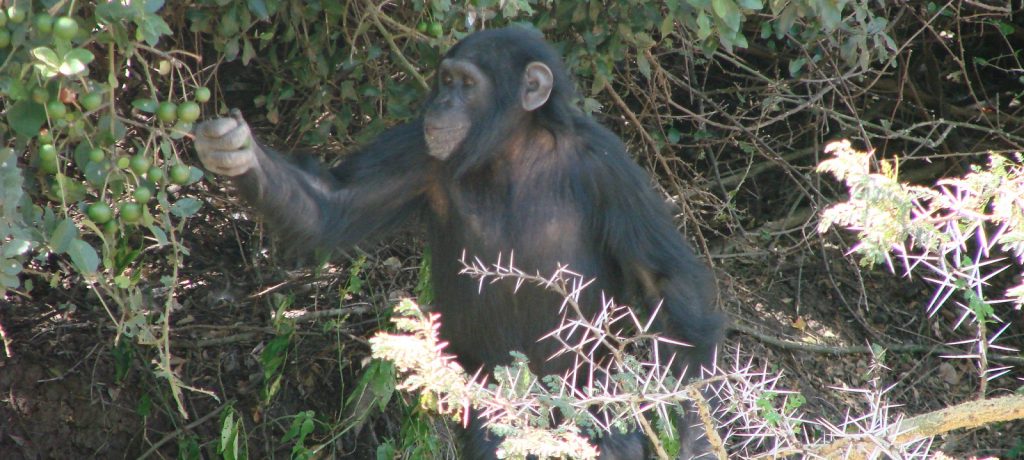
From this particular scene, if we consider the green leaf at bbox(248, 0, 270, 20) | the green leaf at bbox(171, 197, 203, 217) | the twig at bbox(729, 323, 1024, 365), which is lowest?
the twig at bbox(729, 323, 1024, 365)

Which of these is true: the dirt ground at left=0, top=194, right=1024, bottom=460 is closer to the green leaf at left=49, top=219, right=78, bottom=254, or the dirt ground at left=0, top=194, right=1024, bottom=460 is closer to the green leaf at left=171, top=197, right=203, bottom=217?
the green leaf at left=171, top=197, right=203, bottom=217

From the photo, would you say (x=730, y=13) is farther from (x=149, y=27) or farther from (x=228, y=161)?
(x=149, y=27)

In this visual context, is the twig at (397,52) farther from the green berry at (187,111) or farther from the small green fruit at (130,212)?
the small green fruit at (130,212)

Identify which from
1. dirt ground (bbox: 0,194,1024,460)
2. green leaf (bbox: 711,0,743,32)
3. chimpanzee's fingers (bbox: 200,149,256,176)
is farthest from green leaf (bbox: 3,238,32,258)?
dirt ground (bbox: 0,194,1024,460)

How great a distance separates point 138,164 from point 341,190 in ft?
4.37

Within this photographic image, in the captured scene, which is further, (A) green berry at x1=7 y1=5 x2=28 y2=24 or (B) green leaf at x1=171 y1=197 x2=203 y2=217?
(B) green leaf at x1=171 y1=197 x2=203 y2=217

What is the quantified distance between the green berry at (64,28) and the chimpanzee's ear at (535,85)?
220cm

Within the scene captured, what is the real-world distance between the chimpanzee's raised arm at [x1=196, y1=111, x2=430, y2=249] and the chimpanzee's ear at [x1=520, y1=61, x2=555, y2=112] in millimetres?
526

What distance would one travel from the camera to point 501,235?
17.5ft

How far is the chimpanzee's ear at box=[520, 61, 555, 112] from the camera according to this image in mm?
5230

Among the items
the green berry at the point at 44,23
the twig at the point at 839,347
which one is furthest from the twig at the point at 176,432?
the green berry at the point at 44,23

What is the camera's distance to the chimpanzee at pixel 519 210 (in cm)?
524

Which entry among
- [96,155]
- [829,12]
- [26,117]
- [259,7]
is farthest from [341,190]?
[829,12]

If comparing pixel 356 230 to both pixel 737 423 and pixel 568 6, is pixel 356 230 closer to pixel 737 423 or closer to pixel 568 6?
pixel 568 6
